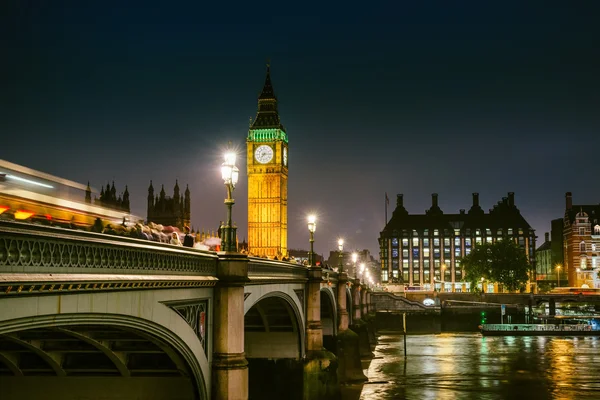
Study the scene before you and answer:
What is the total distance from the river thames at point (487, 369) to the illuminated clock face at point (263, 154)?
214ft

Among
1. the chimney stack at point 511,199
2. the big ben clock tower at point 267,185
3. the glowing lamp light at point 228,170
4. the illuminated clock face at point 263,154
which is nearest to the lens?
the glowing lamp light at point 228,170

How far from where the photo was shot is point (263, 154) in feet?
483

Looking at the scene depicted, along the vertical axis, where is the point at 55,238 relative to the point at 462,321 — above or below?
above

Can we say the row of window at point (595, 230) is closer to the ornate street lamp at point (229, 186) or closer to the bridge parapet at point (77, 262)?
the ornate street lamp at point (229, 186)

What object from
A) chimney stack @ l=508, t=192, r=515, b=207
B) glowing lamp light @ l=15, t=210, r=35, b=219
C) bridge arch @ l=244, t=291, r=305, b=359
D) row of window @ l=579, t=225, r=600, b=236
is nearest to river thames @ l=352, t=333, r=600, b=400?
bridge arch @ l=244, t=291, r=305, b=359

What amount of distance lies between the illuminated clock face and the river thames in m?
65.3

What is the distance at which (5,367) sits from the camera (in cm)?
1906

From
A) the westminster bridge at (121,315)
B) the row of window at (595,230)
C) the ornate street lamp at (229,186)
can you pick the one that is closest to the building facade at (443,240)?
the row of window at (595,230)

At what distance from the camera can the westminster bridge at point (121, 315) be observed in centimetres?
935

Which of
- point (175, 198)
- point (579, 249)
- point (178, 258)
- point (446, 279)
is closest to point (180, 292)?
point (178, 258)

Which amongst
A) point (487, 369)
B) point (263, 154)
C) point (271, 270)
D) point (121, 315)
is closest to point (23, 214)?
point (121, 315)

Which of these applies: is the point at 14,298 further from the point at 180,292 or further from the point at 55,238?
the point at 180,292

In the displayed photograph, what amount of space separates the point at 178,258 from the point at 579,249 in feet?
512

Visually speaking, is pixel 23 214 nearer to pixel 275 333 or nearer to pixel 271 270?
pixel 271 270
